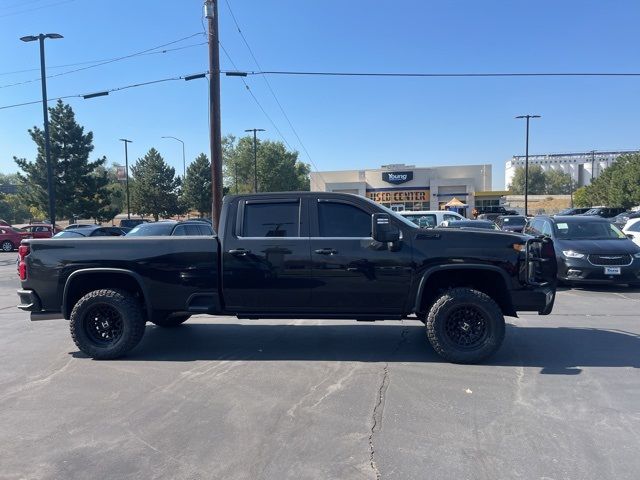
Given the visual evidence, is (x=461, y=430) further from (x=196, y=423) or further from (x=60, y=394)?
(x=60, y=394)

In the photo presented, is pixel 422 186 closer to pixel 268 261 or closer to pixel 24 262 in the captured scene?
pixel 268 261

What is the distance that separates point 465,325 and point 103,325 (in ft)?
14.7

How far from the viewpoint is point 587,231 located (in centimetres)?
1196

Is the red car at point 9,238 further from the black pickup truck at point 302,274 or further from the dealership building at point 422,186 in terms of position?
the dealership building at point 422,186

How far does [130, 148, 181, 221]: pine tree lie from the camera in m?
54.9

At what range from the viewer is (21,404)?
4.89 m

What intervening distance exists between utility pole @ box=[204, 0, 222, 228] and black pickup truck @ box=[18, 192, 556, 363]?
804 centimetres

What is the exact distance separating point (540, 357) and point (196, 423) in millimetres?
4170

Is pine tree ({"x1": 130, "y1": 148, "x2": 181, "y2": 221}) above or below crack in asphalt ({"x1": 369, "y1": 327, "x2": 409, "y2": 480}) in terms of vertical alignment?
above

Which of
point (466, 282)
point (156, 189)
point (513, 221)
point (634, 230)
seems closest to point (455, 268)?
point (466, 282)

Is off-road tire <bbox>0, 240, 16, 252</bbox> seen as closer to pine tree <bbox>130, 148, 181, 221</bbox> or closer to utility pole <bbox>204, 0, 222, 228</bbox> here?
utility pole <bbox>204, 0, 222, 228</bbox>

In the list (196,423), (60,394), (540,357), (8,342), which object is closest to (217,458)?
(196,423)

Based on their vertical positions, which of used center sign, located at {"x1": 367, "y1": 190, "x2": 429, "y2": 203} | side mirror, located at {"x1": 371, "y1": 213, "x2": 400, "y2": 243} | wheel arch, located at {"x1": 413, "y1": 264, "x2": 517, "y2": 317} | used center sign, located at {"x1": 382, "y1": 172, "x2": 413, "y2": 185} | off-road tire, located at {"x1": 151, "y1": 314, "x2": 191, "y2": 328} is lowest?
off-road tire, located at {"x1": 151, "y1": 314, "x2": 191, "y2": 328}

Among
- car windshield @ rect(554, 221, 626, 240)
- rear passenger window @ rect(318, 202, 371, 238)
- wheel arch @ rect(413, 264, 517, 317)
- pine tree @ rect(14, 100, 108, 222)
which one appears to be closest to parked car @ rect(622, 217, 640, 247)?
car windshield @ rect(554, 221, 626, 240)
